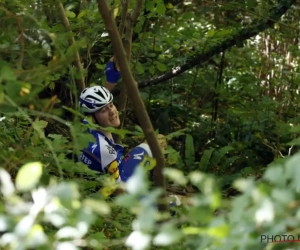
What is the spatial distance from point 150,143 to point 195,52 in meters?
4.09

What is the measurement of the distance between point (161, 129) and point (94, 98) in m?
2.53

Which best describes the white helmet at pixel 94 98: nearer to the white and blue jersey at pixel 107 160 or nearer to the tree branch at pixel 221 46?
the white and blue jersey at pixel 107 160

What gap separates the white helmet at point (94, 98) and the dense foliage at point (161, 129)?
9.1 inches

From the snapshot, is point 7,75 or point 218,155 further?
point 218,155

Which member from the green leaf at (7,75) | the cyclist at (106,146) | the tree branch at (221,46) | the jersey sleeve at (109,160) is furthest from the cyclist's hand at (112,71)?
the green leaf at (7,75)

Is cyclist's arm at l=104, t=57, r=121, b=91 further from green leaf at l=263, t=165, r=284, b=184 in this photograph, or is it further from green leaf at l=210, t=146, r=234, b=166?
green leaf at l=263, t=165, r=284, b=184

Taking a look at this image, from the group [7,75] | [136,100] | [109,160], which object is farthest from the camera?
[109,160]

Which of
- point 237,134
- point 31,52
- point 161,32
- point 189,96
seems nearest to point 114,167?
point 161,32

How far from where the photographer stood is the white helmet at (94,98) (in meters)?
4.62

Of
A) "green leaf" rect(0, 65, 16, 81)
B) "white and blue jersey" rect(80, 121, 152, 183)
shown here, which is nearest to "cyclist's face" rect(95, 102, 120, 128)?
"white and blue jersey" rect(80, 121, 152, 183)

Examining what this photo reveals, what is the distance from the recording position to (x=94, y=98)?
15.3 ft

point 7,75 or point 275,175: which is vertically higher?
point 7,75

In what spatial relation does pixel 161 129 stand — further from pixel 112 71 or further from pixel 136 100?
pixel 136 100

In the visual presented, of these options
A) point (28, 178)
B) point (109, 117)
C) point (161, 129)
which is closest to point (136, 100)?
point (28, 178)
